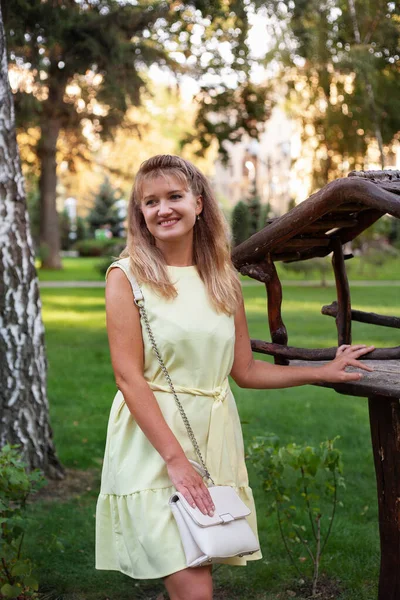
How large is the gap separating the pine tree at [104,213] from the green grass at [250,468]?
36.3 meters

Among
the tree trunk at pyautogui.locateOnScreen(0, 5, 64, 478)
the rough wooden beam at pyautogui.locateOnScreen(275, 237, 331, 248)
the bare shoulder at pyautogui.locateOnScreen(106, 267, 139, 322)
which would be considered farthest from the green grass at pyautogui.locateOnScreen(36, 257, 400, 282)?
the bare shoulder at pyautogui.locateOnScreen(106, 267, 139, 322)


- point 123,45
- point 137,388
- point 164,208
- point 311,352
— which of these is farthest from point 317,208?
point 123,45

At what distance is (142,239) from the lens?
2.79 m

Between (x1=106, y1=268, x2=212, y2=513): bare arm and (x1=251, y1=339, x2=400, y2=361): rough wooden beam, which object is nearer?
(x1=106, y1=268, x2=212, y2=513): bare arm

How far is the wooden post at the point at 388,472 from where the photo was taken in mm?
2984

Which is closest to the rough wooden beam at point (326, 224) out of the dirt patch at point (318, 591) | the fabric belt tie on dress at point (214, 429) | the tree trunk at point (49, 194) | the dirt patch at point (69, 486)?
the fabric belt tie on dress at point (214, 429)

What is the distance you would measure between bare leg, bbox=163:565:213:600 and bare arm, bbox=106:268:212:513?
19cm

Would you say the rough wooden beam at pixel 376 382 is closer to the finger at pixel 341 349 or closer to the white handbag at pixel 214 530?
the finger at pixel 341 349

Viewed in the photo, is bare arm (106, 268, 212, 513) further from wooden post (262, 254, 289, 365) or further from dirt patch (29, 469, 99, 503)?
dirt patch (29, 469, 99, 503)

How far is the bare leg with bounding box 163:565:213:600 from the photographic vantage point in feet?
8.10

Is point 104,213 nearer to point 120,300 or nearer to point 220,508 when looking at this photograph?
point 120,300

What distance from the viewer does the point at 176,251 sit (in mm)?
2803

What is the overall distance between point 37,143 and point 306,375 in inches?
972

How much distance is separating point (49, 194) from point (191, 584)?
87.3 feet
